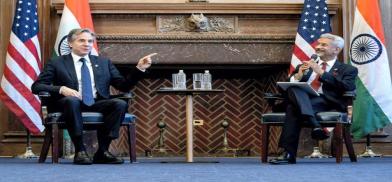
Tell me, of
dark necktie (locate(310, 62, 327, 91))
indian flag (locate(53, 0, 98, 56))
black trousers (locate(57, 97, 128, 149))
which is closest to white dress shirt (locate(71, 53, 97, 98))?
black trousers (locate(57, 97, 128, 149))

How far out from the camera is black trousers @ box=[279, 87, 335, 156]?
5.86 meters

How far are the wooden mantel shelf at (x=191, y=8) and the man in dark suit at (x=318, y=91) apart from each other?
178 centimetres

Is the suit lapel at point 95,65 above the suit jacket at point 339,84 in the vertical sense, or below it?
above

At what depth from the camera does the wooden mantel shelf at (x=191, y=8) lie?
7.99 meters

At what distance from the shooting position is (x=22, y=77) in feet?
24.6

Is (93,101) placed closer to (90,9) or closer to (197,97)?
(90,9)

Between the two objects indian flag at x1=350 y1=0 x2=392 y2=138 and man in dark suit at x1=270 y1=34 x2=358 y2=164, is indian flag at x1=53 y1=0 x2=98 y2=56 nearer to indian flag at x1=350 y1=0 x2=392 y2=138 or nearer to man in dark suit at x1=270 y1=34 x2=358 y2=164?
man in dark suit at x1=270 y1=34 x2=358 y2=164

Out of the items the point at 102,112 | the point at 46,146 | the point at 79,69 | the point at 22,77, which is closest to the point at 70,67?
the point at 79,69

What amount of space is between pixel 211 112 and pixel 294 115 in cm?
293

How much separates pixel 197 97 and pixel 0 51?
2235 mm

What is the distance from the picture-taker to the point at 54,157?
6.05m

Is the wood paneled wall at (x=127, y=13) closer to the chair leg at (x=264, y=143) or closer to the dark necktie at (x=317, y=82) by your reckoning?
the dark necktie at (x=317, y=82)

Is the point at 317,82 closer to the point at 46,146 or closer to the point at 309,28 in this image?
the point at 309,28

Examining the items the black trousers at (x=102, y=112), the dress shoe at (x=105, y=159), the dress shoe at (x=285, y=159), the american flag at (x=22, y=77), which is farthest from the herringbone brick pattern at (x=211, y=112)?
the dress shoe at (x=285, y=159)
